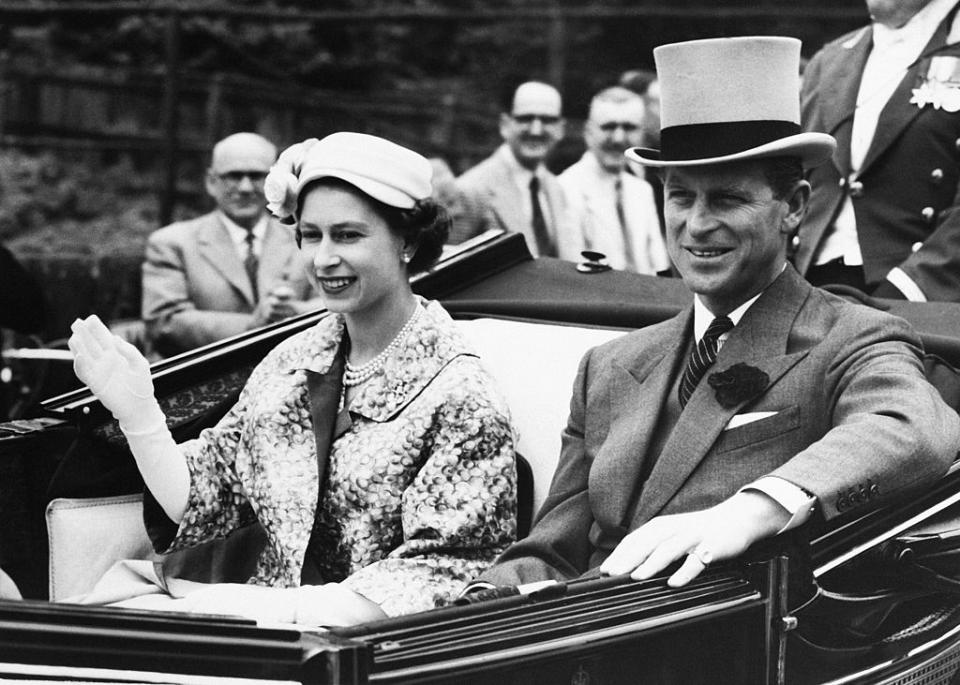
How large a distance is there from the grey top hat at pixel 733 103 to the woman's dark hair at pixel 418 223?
559 millimetres

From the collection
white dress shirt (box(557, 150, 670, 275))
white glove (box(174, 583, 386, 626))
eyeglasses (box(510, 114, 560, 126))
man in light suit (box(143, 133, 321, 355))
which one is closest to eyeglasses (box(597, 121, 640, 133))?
white dress shirt (box(557, 150, 670, 275))

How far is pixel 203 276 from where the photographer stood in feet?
17.8

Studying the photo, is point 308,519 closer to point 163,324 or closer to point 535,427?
point 535,427

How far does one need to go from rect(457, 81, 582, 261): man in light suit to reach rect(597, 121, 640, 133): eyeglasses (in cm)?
21

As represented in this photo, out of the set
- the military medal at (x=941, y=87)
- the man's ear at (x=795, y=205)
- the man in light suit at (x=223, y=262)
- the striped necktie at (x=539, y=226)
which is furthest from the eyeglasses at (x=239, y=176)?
the man's ear at (x=795, y=205)

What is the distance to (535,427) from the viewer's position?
3.28 meters

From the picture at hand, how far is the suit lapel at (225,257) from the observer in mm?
5406

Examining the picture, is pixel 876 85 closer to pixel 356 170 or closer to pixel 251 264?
pixel 356 170

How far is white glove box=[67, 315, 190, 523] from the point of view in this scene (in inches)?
109

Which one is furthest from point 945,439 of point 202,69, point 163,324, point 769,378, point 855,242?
point 202,69

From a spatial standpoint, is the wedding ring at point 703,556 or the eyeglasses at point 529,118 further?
the eyeglasses at point 529,118

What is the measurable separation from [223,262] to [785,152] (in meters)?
3.26

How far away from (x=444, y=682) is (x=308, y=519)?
107cm

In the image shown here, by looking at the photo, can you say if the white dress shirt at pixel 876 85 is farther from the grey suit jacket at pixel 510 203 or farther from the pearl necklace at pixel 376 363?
the grey suit jacket at pixel 510 203
